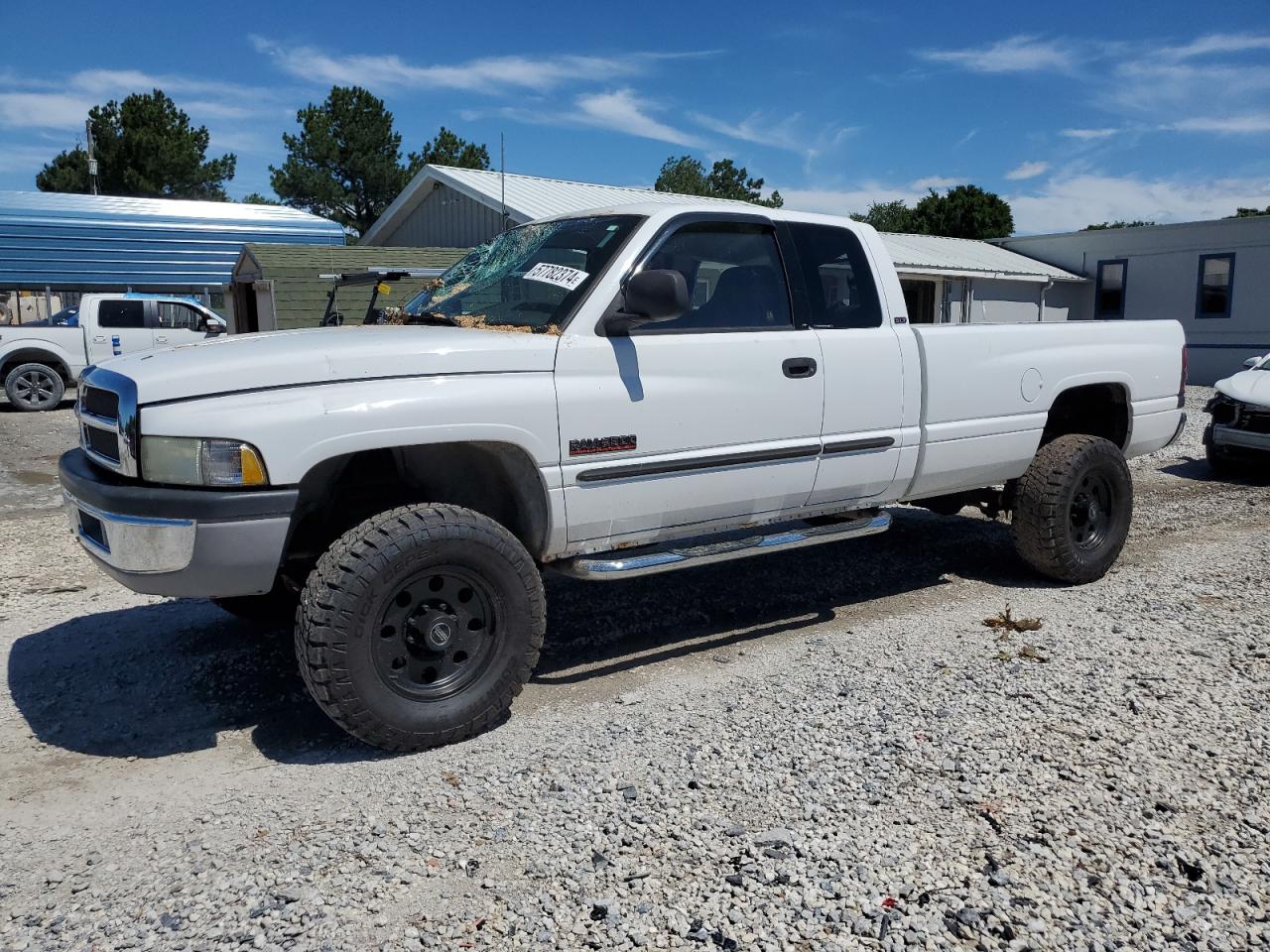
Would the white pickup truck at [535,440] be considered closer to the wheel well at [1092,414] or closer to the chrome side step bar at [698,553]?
the chrome side step bar at [698,553]

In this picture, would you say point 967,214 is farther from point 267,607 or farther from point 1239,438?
point 267,607

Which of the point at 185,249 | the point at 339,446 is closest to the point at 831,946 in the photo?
the point at 339,446

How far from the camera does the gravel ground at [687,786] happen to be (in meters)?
2.69

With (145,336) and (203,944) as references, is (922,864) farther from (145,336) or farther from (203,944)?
(145,336)

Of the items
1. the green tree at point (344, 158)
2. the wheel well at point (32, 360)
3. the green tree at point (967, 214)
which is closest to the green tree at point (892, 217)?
the green tree at point (967, 214)

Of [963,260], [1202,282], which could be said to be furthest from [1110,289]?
[963,260]

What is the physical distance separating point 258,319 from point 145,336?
8.43 feet

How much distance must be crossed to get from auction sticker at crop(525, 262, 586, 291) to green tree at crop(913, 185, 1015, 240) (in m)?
53.8

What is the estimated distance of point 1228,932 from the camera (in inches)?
103

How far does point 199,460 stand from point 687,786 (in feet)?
6.41

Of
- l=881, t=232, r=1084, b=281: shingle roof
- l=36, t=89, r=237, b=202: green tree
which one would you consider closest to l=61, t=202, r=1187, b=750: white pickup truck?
l=881, t=232, r=1084, b=281: shingle roof

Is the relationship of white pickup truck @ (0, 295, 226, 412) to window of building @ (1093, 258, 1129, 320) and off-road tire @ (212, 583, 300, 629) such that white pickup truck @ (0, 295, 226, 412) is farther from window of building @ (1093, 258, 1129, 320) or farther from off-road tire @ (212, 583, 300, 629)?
window of building @ (1093, 258, 1129, 320)

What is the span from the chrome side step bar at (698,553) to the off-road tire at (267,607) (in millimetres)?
1599

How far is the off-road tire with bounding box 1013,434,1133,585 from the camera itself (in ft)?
18.4
